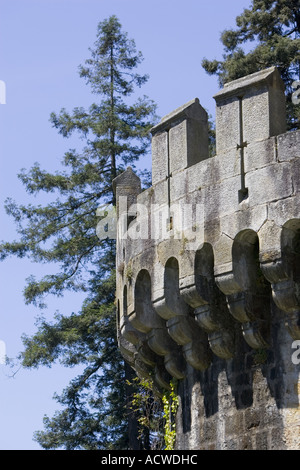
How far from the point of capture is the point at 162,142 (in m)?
13.8

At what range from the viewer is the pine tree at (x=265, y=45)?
2336 centimetres

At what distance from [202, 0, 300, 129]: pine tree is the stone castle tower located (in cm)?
918

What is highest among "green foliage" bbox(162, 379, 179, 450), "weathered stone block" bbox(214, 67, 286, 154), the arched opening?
"weathered stone block" bbox(214, 67, 286, 154)

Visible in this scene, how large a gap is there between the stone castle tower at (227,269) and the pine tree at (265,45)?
30.1ft

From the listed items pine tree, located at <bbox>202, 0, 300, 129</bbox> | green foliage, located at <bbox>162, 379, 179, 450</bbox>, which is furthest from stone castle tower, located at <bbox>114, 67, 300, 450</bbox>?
pine tree, located at <bbox>202, 0, 300, 129</bbox>

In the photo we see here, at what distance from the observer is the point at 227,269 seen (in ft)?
40.2

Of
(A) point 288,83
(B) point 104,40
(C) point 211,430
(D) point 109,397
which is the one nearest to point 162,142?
(C) point 211,430

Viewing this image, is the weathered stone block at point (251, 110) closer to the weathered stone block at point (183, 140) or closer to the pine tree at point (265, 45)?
the weathered stone block at point (183, 140)

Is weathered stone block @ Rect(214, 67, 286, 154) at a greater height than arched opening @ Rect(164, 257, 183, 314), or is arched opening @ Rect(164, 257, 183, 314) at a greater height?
weathered stone block @ Rect(214, 67, 286, 154)

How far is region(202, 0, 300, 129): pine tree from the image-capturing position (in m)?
23.4

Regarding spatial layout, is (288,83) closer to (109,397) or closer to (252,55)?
(252,55)

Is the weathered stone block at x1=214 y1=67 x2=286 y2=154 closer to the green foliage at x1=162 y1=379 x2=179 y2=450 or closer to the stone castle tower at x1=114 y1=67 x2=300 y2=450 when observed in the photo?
the stone castle tower at x1=114 y1=67 x2=300 y2=450

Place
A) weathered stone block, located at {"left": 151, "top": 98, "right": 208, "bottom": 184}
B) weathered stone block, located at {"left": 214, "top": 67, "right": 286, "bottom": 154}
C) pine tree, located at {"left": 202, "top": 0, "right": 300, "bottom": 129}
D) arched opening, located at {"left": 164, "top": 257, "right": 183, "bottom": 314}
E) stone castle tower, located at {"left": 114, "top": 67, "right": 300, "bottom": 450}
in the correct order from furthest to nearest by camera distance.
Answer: pine tree, located at {"left": 202, "top": 0, "right": 300, "bottom": 129}
weathered stone block, located at {"left": 151, "top": 98, "right": 208, "bottom": 184}
arched opening, located at {"left": 164, "top": 257, "right": 183, "bottom": 314}
weathered stone block, located at {"left": 214, "top": 67, "right": 286, "bottom": 154}
stone castle tower, located at {"left": 114, "top": 67, "right": 300, "bottom": 450}

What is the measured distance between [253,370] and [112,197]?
15.1 meters
